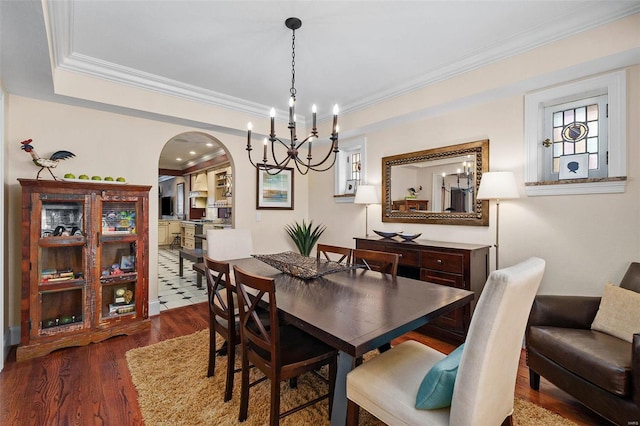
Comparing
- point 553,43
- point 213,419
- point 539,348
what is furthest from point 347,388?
point 553,43

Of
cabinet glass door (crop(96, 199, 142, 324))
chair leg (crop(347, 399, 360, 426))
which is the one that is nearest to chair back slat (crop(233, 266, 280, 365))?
chair leg (crop(347, 399, 360, 426))

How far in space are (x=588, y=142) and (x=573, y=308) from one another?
134cm

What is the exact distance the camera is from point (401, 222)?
141 inches

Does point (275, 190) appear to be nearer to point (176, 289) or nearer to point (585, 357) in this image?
point (176, 289)

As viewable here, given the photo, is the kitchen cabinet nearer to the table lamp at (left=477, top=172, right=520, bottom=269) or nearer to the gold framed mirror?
the gold framed mirror

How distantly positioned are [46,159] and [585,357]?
4.34 meters

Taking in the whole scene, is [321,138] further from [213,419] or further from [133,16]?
[213,419]

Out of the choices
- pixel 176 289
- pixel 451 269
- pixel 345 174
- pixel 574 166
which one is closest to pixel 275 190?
pixel 345 174

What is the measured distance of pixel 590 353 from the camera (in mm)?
1608

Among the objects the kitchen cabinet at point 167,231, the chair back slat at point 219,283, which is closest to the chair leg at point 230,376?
the chair back slat at point 219,283

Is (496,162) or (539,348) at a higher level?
(496,162)

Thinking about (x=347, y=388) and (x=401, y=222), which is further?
(x=401, y=222)

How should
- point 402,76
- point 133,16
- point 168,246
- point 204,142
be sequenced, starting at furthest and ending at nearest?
1. point 168,246
2. point 204,142
3. point 402,76
4. point 133,16

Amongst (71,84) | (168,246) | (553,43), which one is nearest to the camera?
(553,43)
